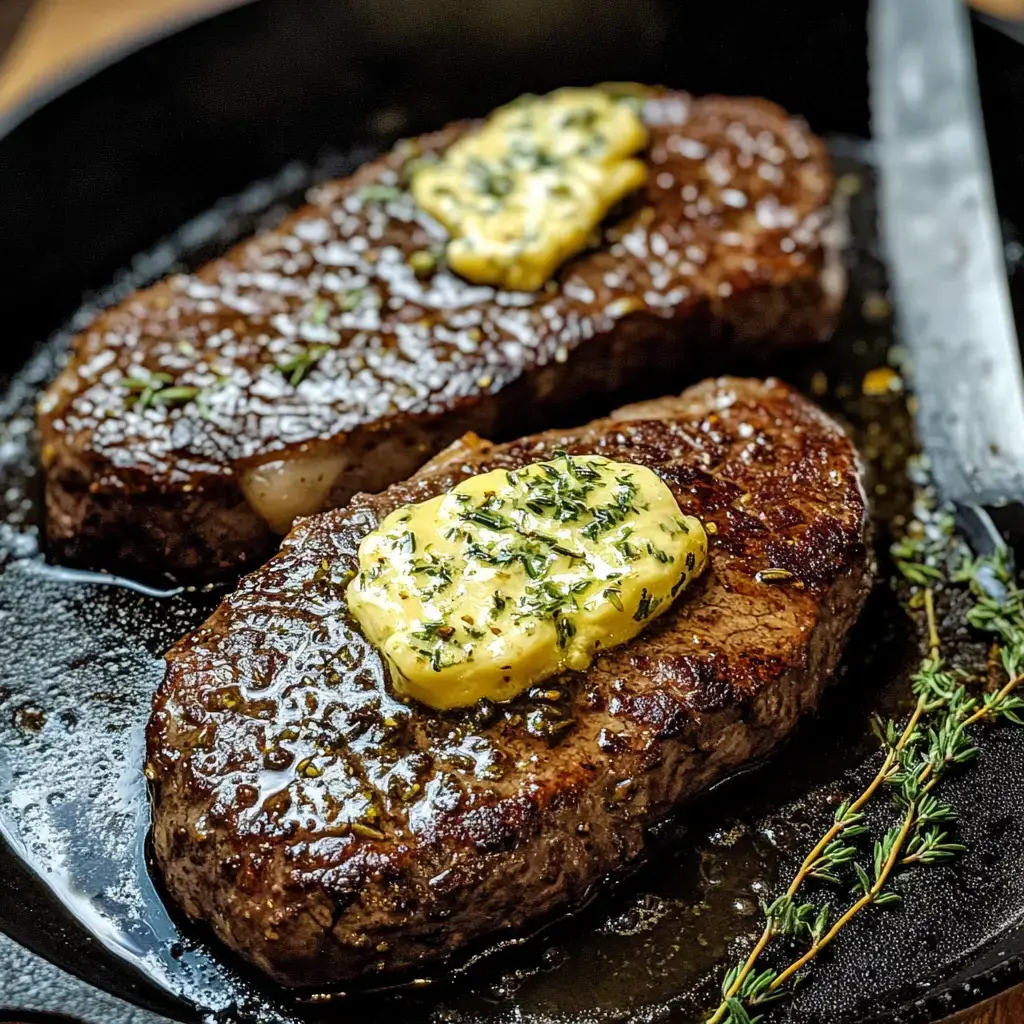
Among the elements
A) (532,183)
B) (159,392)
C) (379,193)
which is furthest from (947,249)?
(159,392)

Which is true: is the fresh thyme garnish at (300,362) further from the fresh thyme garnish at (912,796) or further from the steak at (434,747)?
the fresh thyme garnish at (912,796)


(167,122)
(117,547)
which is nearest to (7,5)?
(167,122)

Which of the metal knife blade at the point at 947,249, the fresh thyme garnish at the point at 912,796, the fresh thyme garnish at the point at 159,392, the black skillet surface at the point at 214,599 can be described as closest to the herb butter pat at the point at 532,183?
the black skillet surface at the point at 214,599

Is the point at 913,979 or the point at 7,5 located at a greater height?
the point at 7,5

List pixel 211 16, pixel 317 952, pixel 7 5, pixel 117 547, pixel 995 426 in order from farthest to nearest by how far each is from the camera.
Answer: pixel 7 5, pixel 211 16, pixel 995 426, pixel 117 547, pixel 317 952

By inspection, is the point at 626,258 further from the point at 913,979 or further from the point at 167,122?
the point at 913,979

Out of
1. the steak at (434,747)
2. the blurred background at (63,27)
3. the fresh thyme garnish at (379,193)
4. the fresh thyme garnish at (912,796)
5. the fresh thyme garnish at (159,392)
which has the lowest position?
the fresh thyme garnish at (912,796)

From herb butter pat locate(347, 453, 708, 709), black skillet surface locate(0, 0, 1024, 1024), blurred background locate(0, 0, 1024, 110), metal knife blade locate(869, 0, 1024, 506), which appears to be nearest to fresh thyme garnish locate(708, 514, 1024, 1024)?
black skillet surface locate(0, 0, 1024, 1024)
